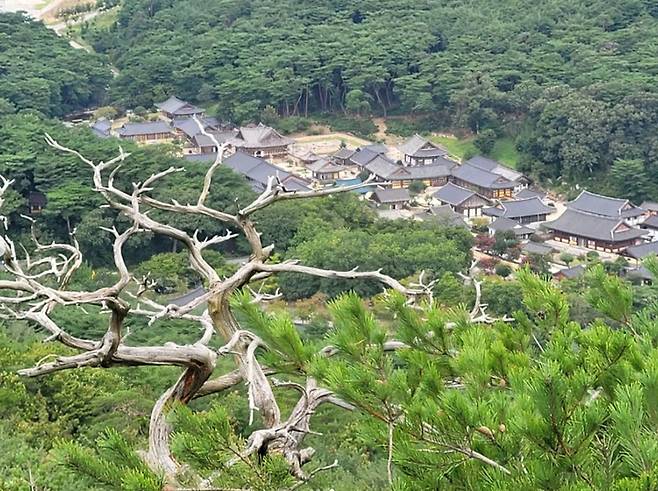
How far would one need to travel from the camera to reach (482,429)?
2543 millimetres

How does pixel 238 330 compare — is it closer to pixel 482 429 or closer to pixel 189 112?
pixel 482 429

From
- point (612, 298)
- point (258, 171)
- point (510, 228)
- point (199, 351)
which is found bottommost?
point (258, 171)

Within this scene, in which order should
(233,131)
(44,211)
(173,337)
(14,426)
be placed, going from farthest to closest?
(233,131) < (44,211) < (173,337) < (14,426)

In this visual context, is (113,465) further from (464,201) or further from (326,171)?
(326,171)

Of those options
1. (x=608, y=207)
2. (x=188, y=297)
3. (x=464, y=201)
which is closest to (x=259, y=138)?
(x=464, y=201)

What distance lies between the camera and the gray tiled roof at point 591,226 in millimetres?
19219

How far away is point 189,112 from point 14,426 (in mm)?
23859

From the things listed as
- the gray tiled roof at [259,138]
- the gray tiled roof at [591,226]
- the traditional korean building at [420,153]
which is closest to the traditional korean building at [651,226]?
the gray tiled roof at [591,226]

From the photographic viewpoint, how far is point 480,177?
76.9 ft

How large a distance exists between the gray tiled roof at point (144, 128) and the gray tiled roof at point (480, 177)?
1021cm

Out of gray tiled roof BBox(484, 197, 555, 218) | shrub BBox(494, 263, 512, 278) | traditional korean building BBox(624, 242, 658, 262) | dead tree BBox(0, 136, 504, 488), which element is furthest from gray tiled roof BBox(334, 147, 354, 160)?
dead tree BBox(0, 136, 504, 488)

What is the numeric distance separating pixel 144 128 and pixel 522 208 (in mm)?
13357

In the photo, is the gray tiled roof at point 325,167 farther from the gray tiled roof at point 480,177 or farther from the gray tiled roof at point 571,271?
the gray tiled roof at point 571,271

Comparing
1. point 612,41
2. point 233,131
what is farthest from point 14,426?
point 612,41
